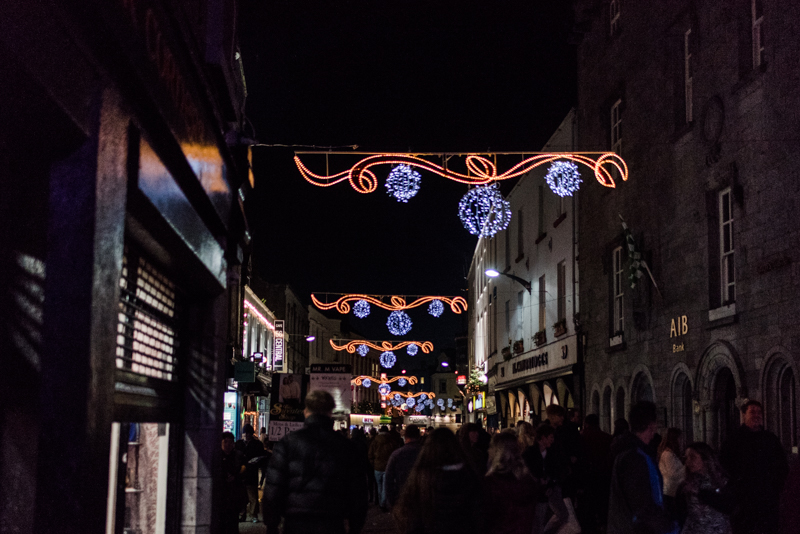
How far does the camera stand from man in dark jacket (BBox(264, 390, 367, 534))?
6395 millimetres

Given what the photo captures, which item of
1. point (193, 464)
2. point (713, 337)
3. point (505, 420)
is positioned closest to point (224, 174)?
point (193, 464)

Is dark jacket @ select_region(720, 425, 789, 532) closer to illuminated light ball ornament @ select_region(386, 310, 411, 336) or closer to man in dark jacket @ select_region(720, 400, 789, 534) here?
man in dark jacket @ select_region(720, 400, 789, 534)

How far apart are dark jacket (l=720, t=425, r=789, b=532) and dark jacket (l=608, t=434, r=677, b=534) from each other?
3.34 meters

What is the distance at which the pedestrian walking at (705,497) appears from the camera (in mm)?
7855

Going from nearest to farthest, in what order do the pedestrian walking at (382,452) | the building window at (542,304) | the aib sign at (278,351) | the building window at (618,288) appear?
the pedestrian walking at (382,452) < the building window at (618,288) < the building window at (542,304) < the aib sign at (278,351)

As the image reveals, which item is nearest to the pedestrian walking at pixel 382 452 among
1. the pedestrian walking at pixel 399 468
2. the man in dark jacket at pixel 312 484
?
the pedestrian walking at pixel 399 468

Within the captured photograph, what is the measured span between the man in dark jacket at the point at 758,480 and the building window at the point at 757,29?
655 cm

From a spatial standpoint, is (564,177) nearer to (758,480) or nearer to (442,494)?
(758,480)

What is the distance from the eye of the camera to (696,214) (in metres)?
16.4

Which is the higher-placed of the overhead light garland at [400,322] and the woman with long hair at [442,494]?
the overhead light garland at [400,322]

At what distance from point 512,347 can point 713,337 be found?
2194 cm

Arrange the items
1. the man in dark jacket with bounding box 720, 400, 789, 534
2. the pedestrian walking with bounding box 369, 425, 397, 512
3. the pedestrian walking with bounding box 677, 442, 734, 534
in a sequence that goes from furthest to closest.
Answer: the pedestrian walking with bounding box 369, 425, 397, 512 → the man in dark jacket with bounding box 720, 400, 789, 534 → the pedestrian walking with bounding box 677, 442, 734, 534

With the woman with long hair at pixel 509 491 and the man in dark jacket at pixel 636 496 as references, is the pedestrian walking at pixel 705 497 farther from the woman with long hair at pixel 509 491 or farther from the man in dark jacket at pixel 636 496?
the woman with long hair at pixel 509 491

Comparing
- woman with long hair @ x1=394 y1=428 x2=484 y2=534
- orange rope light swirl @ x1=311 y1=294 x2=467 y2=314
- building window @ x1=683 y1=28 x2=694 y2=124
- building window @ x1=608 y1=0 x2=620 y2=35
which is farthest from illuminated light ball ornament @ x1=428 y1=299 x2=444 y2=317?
woman with long hair @ x1=394 y1=428 x2=484 y2=534
